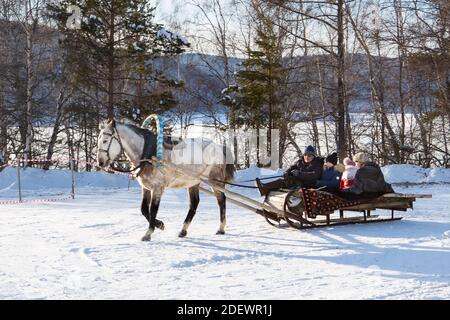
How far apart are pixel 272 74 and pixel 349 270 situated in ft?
58.0

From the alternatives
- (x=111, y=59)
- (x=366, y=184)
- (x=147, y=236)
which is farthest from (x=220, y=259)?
(x=111, y=59)

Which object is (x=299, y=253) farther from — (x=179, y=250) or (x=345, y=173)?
(x=345, y=173)

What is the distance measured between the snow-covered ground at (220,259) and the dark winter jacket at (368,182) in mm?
619

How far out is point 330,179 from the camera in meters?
9.27

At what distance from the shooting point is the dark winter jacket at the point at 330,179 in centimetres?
914

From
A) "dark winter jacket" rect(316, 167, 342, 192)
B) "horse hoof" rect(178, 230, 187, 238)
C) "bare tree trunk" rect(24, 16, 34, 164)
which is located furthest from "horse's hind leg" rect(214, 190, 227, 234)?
"bare tree trunk" rect(24, 16, 34, 164)

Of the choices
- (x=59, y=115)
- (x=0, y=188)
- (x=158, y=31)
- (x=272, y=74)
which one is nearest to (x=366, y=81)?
(x=272, y=74)

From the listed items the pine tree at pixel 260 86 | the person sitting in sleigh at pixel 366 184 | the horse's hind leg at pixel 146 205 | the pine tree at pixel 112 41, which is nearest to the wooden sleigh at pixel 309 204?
the person sitting in sleigh at pixel 366 184

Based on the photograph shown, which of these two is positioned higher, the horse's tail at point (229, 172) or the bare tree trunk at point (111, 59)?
the bare tree trunk at point (111, 59)

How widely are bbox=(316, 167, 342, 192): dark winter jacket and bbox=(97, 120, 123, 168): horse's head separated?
3.48m

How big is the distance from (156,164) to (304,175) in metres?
2.60

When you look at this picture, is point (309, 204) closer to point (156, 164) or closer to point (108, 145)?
point (156, 164)

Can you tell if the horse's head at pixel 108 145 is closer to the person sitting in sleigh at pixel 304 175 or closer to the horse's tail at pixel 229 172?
the horse's tail at pixel 229 172

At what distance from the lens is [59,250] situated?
24.4 ft
